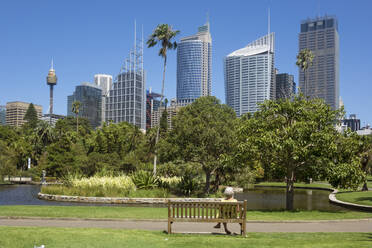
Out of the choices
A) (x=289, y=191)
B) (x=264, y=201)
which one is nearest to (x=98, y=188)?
(x=264, y=201)

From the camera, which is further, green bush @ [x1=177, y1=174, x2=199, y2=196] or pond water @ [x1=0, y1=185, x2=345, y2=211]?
green bush @ [x1=177, y1=174, x2=199, y2=196]

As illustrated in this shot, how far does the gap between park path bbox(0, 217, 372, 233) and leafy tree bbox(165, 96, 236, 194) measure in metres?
16.4

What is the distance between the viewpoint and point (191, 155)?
1219 inches

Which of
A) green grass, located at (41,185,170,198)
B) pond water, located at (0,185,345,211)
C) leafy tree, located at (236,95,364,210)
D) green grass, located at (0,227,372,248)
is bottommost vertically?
pond water, located at (0,185,345,211)

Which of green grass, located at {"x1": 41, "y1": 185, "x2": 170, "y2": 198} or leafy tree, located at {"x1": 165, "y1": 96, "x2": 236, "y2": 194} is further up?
leafy tree, located at {"x1": 165, "y1": 96, "x2": 236, "y2": 194}

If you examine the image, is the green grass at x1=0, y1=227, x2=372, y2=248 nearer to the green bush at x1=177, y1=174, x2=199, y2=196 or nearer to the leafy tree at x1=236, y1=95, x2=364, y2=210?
the leafy tree at x1=236, y1=95, x2=364, y2=210

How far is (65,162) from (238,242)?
53.1 m

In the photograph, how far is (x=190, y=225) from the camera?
12.7 m

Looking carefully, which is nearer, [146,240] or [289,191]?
[146,240]

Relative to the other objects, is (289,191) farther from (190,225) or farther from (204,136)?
(204,136)

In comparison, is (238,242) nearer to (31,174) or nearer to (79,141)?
(31,174)

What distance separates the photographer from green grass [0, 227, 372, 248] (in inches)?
349

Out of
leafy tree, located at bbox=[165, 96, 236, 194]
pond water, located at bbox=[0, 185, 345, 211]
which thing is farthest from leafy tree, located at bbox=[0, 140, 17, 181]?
leafy tree, located at bbox=[165, 96, 236, 194]

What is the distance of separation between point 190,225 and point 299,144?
785 centimetres
